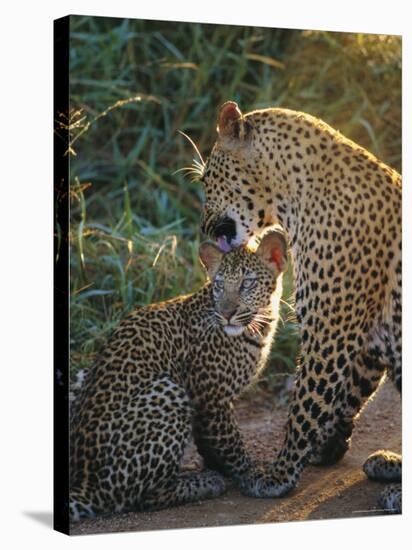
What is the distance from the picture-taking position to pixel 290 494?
8242 millimetres

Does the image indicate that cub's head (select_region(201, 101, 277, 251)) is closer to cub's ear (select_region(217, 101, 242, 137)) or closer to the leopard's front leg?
cub's ear (select_region(217, 101, 242, 137))

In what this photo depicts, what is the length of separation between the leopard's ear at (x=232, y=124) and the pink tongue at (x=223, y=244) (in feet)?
1.93

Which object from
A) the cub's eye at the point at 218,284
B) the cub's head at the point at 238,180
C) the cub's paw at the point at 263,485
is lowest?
the cub's paw at the point at 263,485

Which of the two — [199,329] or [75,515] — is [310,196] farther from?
[75,515]

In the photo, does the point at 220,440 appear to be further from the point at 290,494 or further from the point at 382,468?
the point at 382,468

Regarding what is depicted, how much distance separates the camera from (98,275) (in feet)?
28.6

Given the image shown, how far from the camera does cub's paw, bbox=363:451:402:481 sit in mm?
8555

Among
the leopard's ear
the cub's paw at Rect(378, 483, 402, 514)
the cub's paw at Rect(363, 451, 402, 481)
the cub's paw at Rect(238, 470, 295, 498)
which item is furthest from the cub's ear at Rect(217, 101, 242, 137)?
the cub's paw at Rect(378, 483, 402, 514)

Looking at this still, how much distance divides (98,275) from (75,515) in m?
1.69

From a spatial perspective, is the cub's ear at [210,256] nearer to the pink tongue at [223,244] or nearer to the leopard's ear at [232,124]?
the pink tongue at [223,244]

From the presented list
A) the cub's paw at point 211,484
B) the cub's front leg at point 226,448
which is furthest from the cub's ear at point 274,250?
the cub's paw at point 211,484

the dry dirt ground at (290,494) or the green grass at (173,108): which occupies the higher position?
the green grass at (173,108)

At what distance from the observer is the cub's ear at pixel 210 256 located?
327 inches

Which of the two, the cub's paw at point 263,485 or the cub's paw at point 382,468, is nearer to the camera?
the cub's paw at point 263,485
